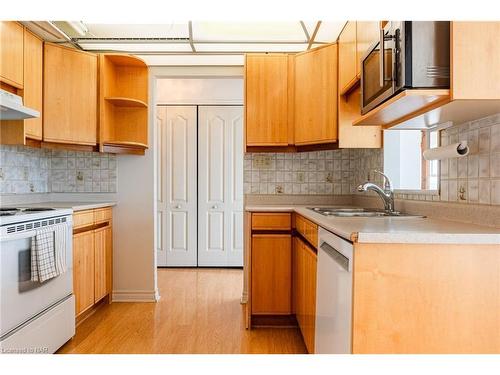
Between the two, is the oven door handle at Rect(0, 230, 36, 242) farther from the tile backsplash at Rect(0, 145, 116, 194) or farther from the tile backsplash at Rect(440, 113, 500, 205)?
the tile backsplash at Rect(440, 113, 500, 205)

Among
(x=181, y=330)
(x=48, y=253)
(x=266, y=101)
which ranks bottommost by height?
(x=181, y=330)

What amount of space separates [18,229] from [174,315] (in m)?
1.39

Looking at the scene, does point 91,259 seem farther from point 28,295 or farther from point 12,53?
point 12,53

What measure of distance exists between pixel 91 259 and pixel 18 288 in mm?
952

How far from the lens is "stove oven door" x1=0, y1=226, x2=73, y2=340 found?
6.17ft

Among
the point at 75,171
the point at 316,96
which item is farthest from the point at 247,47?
the point at 75,171

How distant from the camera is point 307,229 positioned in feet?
7.29

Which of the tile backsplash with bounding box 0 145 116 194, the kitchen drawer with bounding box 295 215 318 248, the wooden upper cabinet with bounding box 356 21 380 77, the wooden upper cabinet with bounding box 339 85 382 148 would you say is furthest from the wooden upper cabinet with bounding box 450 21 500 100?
the tile backsplash with bounding box 0 145 116 194

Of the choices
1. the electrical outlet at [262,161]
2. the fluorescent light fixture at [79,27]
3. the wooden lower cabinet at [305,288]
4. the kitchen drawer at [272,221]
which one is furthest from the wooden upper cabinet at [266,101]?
the fluorescent light fixture at [79,27]

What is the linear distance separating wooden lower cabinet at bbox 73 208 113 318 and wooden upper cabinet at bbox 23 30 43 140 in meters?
0.67

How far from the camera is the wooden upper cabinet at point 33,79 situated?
267 centimetres

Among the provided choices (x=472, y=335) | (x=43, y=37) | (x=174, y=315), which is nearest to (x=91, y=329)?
(x=174, y=315)

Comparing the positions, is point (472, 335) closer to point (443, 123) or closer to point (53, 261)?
point (443, 123)

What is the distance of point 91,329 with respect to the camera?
107 inches
